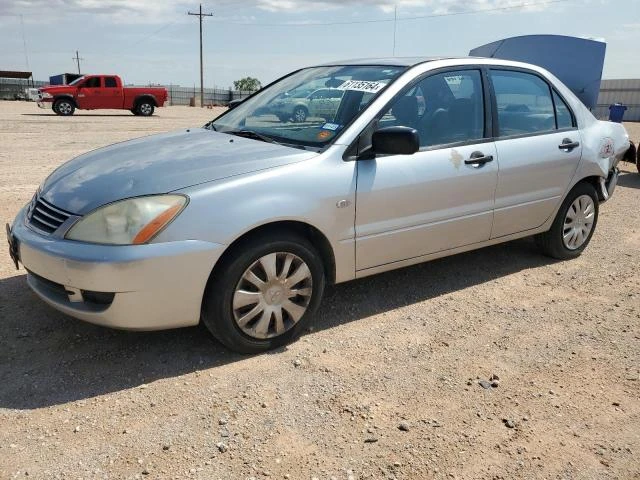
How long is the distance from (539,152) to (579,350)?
1674 mm

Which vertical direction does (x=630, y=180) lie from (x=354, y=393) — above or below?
above

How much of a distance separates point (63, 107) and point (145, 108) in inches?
128

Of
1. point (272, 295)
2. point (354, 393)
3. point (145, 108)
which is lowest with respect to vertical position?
point (354, 393)

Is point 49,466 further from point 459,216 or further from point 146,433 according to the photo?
point 459,216

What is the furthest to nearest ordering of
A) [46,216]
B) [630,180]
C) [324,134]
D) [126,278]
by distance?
[630,180] < [324,134] < [46,216] < [126,278]

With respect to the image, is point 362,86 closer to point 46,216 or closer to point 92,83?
point 46,216

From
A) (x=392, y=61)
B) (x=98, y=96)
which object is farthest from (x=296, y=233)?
(x=98, y=96)

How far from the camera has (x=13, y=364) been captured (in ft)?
10.1

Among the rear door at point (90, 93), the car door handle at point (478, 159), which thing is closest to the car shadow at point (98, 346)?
the car door handle at point (478, 159)

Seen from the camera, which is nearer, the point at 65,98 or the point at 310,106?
the point at 310,106

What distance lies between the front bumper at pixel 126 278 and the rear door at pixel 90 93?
22.4m

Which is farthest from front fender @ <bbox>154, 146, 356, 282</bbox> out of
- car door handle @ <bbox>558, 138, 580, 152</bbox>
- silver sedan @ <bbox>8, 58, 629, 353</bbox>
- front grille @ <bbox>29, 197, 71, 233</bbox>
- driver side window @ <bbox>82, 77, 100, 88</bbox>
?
driver side window @ <bbox>82, 77, 100, 88</bbox>

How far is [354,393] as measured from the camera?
2934 mm

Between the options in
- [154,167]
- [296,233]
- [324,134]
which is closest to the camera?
[154,167]
